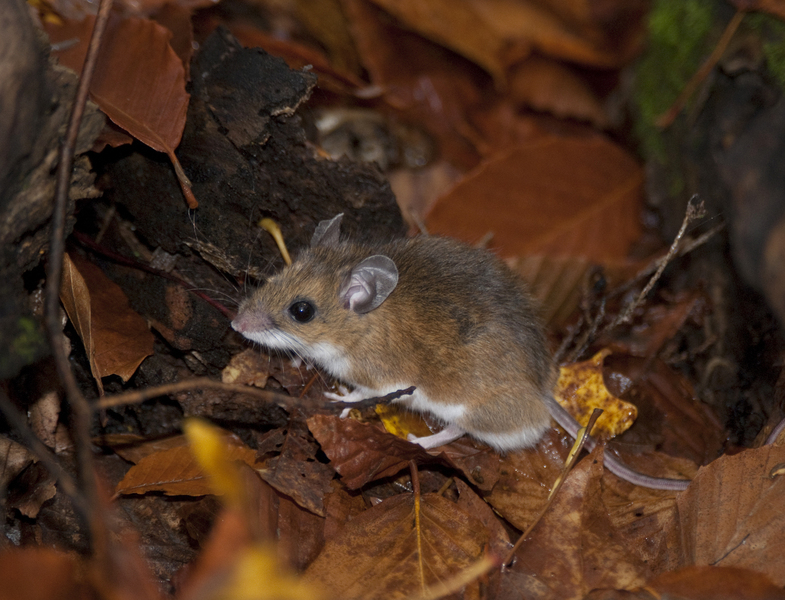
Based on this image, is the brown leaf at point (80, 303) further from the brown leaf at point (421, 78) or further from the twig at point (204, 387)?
the brown leaf at point (421, 78)

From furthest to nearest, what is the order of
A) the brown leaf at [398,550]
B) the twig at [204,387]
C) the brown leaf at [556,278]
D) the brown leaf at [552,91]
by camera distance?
the brown leaf at [552,91] < the brown leaf at [556,278] < the brown leaf at [398,550] < the twig at [204,387]

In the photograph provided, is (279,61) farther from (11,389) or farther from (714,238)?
(714,238)

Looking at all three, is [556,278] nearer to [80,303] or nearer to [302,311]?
[302,311]

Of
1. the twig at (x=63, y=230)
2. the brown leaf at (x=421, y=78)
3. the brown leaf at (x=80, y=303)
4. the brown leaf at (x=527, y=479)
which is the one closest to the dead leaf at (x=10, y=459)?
the brown leaf at (x=80, y=303)

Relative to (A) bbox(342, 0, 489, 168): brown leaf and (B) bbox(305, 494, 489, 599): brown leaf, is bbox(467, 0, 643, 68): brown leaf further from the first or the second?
(B) bbox(305, 494, 489, 599): brown leaf

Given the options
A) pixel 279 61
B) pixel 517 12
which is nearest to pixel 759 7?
pixel 517 12

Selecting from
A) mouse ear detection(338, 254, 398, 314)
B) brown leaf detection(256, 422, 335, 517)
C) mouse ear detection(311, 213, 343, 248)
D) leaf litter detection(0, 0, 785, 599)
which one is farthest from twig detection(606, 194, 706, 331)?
brown leaf detection(256, 422, 335, 517)
